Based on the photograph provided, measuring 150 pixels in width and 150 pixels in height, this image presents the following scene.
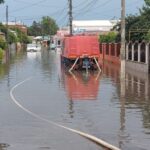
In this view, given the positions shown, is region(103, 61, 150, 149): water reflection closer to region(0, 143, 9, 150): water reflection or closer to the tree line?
region(0, 143, 9, 150): water reflection

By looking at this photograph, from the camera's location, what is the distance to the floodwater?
38.5 feet

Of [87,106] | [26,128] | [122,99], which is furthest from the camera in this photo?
[122,99]

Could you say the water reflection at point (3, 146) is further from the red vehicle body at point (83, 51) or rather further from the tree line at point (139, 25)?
the tree line at point (139, 25)

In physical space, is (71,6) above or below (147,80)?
above

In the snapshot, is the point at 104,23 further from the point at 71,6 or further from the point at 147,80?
the point at 147,80

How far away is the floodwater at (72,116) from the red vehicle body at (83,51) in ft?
48.8

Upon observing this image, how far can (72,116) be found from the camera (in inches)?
629

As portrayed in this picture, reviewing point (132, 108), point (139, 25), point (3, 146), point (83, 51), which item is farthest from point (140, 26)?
point (3, 146)

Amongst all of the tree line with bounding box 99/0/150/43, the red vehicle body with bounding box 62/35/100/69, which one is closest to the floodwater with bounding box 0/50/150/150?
the red vehicle body with bounding box 62/35/100/69

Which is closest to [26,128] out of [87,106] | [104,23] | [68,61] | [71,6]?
[87,106]

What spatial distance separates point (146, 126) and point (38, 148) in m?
3.81

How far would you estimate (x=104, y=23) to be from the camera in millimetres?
127562

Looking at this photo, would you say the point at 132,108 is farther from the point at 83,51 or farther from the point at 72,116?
the point at 83,51

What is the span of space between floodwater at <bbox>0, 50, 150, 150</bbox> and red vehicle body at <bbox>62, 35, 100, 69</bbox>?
1487 centimetres
